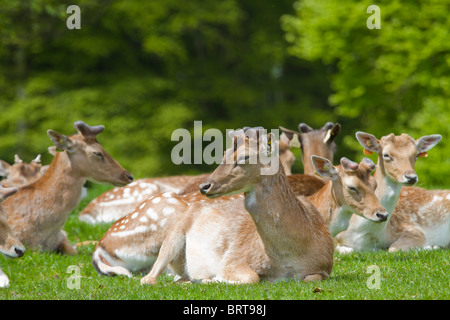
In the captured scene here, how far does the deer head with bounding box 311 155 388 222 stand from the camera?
25.5 feet

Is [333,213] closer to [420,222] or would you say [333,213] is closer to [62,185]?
[420,222]

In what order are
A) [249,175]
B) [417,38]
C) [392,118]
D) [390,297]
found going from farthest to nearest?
[392,118] < [417,38] < [249,175] < [390,297]

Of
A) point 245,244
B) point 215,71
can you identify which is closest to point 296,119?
point 215,71

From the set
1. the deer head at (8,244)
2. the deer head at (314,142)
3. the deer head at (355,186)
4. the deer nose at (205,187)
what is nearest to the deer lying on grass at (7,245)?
the deer head at (8,244)

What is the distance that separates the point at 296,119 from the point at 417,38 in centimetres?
740

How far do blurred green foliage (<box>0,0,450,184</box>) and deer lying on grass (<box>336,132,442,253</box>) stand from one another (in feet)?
31.1

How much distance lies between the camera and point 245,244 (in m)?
6.66

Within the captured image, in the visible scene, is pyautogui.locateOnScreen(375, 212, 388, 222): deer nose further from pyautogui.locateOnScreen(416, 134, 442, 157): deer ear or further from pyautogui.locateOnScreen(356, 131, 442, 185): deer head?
pyautogui.locateOnScreen(416, 134, 442, 157): deer ear

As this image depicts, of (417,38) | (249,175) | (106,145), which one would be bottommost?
(106,145)

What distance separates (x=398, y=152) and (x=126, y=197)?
517 cm

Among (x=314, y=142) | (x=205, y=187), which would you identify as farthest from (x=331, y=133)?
(x=205, y=187)

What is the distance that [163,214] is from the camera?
25.2ft

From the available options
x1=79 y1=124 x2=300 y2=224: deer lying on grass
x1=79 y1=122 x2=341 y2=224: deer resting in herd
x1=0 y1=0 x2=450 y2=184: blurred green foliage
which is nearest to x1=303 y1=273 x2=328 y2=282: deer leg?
x1=79 y1=122 x2=341 y2=224: deer resting in herd
